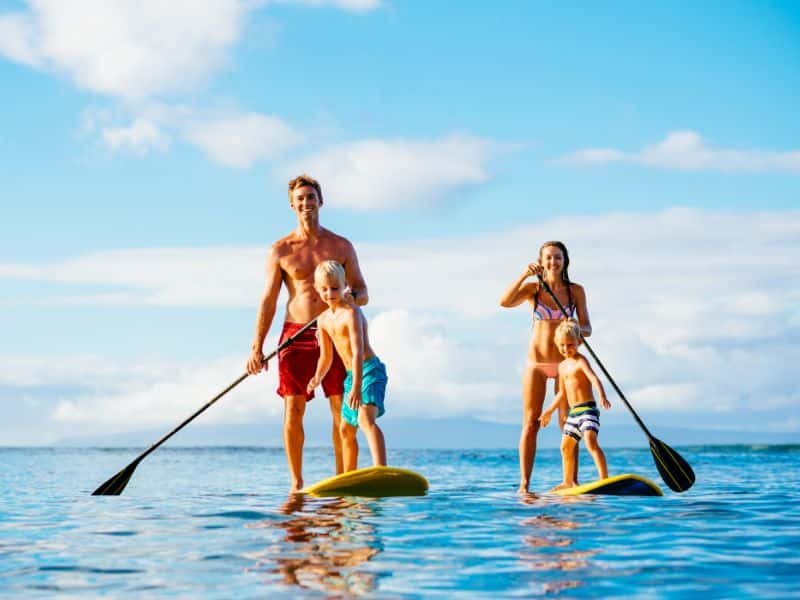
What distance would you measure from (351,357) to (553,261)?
7.46ft

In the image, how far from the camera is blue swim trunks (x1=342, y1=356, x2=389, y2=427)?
8508mm

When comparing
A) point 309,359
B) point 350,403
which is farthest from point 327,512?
point 309,359

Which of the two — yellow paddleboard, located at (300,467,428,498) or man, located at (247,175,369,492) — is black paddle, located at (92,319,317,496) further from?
yellow paddleboard, located at (300,467,428,498)

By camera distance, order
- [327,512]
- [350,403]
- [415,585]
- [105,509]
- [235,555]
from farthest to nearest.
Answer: [105,509] < [350,403] < [327,512] < [235,555] < [415,585]

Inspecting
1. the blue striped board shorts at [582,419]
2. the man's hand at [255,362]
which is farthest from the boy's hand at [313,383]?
the blue striped board shorts at [582,419]

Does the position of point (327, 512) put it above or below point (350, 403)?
below

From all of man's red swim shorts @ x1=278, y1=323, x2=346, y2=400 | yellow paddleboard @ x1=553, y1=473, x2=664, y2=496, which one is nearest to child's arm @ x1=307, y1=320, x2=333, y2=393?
man's red swim shorts @ x1=278, y1=323, x2=346, y2=400

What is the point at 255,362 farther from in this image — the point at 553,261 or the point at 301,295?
the point at 553,261

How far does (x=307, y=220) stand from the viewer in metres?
9.02

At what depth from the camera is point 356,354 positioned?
8.32 metres

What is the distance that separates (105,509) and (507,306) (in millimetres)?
4138

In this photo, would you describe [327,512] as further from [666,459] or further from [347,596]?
[666,459]

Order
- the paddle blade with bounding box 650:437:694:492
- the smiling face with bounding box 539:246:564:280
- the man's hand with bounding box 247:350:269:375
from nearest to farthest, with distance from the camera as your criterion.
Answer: the man's hand with bounding box 247:350:269:375, the smiling face with bounding box 539:246:564:280, the paddle blade with bounding box 650:437:694:492

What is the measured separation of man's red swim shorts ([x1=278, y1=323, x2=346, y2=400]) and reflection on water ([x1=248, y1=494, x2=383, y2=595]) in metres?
1.22
